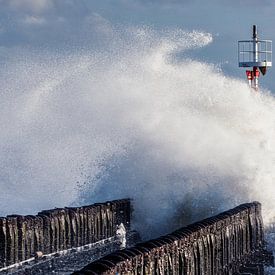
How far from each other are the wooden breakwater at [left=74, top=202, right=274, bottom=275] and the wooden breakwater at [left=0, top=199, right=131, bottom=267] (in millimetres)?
2420

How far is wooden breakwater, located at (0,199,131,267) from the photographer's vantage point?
41.9ft

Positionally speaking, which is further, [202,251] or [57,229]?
[57,229]

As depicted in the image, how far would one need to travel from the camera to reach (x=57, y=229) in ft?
45.4

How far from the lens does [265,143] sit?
2098 cm

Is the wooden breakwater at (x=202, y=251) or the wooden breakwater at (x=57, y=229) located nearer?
the wooden breakwater at (x=202, y=251)

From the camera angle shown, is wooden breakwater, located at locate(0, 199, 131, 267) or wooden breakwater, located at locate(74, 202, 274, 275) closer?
wooden breakwater, located at locate(74, 202, 274, 275)

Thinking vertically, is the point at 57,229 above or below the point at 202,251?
above

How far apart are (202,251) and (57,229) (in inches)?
128

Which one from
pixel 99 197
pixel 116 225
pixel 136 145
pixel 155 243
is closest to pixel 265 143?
pixel 136 145

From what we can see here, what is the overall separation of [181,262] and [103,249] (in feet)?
12.2

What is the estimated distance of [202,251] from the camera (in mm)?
11273

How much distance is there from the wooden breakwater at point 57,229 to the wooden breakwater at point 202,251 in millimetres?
2420

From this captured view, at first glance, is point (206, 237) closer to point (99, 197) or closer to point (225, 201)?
point (225, 201)

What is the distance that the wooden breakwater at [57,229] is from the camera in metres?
12.8
